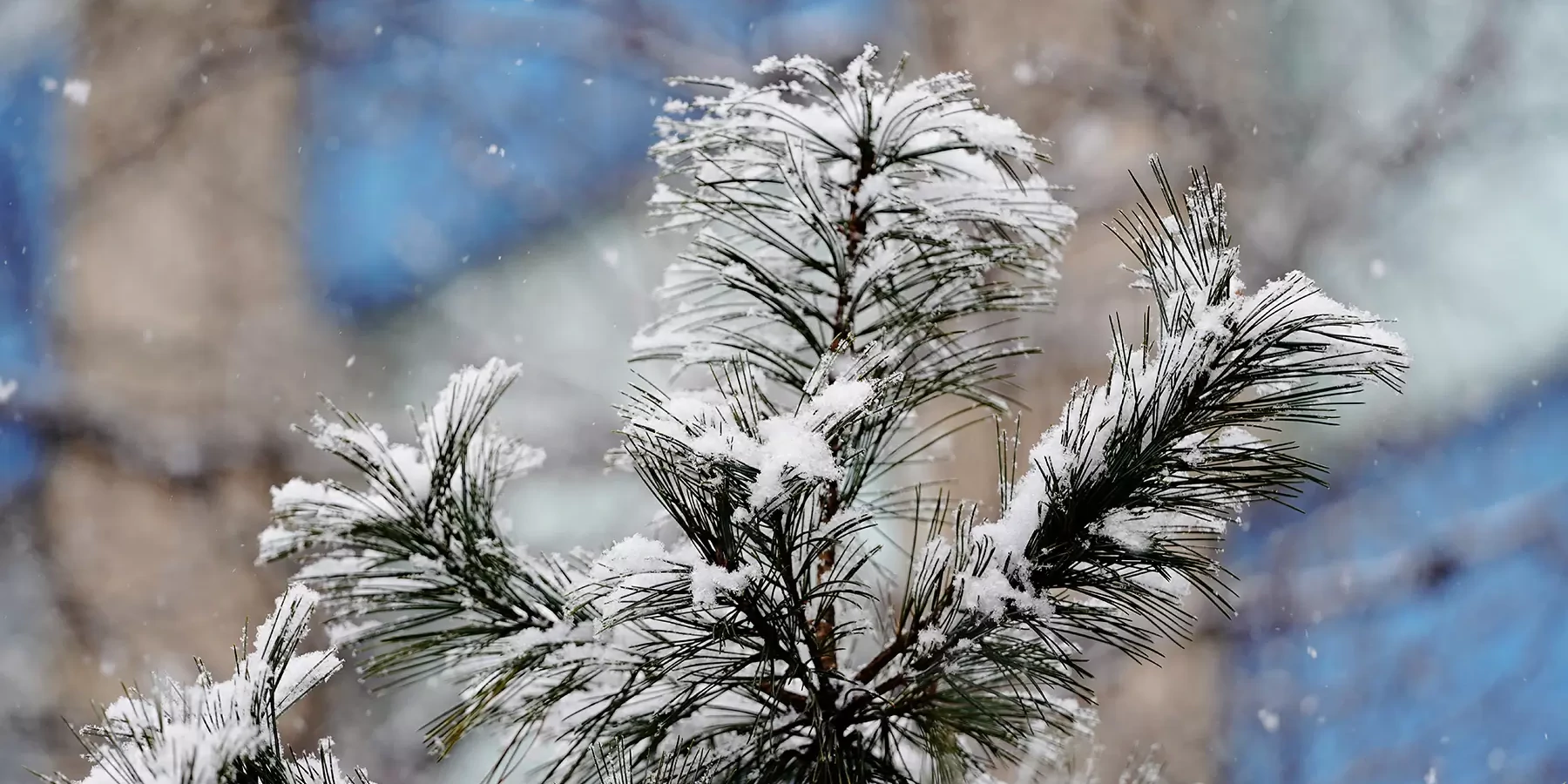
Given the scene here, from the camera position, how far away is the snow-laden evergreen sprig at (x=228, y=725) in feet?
1.17

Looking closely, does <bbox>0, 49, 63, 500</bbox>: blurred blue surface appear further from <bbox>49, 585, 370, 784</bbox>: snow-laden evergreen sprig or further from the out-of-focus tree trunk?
<bbox>49, 585, 370, 784</bbox>: snow-laden evergreen sprig

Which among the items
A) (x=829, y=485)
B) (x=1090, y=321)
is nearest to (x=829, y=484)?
(x=829, y=485)

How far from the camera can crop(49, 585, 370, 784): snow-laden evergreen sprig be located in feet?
1.17

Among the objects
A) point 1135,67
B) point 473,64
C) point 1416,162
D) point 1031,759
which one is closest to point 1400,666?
point 1416,162

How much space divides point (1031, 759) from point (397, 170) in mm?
2478

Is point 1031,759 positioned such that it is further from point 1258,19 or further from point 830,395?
point 1258,19

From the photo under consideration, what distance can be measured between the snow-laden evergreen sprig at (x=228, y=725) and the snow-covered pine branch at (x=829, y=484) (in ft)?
0.12

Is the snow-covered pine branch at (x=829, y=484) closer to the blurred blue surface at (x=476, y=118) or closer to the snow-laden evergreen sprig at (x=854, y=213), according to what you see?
the snow-laden evergreen sprig at (x=854, y=213)

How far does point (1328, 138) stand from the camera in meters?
2.26

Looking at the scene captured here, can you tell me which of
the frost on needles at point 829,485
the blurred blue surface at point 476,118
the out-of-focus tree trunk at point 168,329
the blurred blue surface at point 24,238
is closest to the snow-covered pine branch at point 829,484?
the frost on needles at point 829,485

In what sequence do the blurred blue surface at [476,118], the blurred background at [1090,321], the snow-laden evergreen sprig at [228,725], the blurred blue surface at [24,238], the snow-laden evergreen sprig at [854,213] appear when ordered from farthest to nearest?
the blurred blue surface at [476,118], the blurred blue surface at [24,238], the blurred background at [1090,321], the snow-laden evergreen sprig at [854,213], the snow-laden evergreen sprig at [228,725]

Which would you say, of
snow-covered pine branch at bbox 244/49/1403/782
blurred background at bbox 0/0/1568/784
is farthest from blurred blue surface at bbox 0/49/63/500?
snow-covered pine branch at bbox 244/49/1403/782

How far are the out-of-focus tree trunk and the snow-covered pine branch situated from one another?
1904 mm

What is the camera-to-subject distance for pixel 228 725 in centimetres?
38
